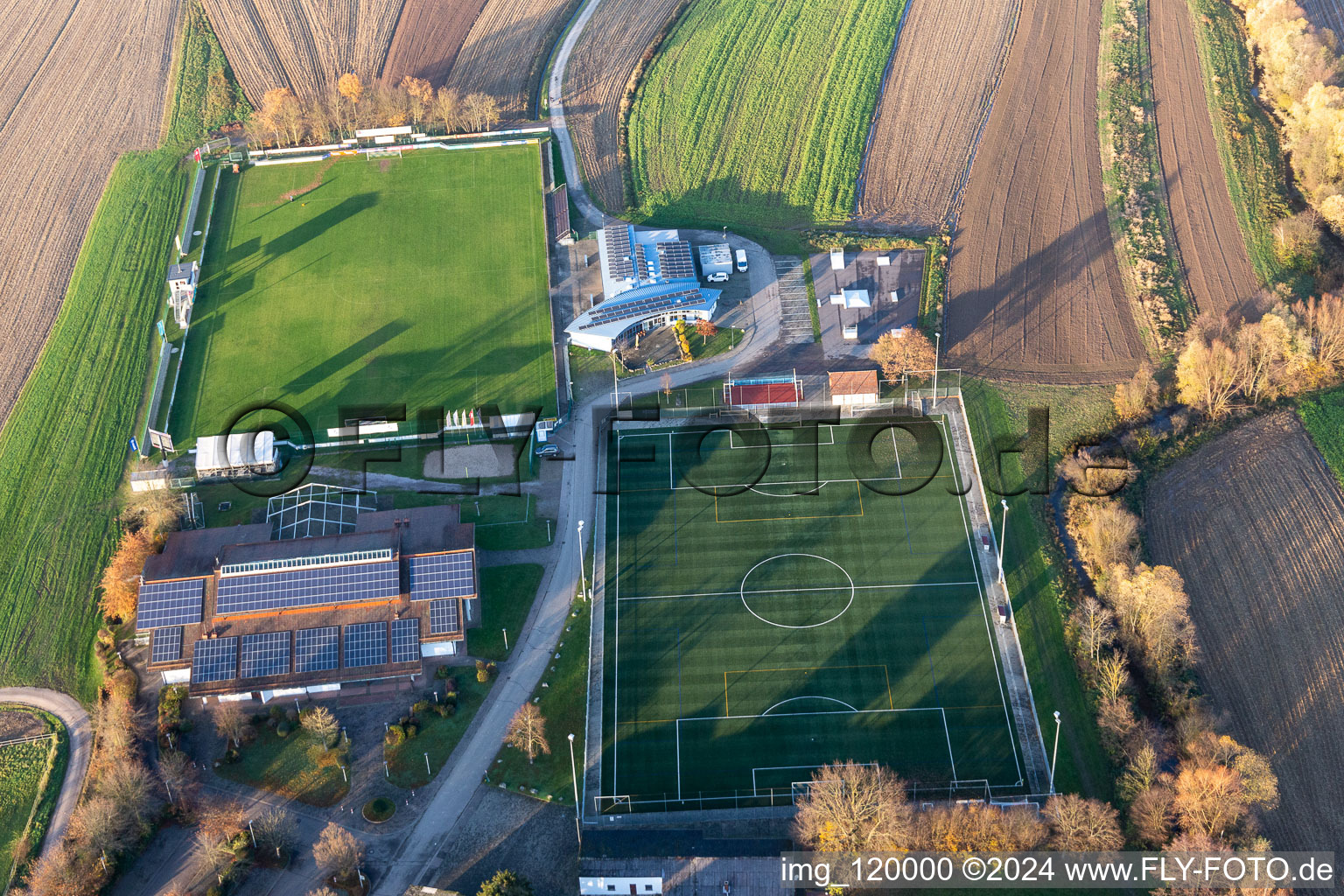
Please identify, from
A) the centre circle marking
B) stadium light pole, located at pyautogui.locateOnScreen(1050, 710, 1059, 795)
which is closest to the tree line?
the centre circle marking

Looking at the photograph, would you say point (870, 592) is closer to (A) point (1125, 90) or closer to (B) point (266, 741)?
(B) point (266, 741)

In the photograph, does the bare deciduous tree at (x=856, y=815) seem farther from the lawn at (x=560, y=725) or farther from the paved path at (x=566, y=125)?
the paved path at (x=566, y=125)

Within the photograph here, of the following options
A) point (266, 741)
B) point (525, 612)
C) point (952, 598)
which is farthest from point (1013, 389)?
point (266, 741)

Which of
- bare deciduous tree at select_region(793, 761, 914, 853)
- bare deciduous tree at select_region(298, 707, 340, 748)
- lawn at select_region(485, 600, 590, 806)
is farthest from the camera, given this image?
bare deciduous tree at select_region(298, 707, 340, 748)

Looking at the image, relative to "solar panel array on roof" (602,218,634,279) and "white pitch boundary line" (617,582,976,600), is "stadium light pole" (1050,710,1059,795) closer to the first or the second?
"white pitch boundary line" (617,582,976,600)

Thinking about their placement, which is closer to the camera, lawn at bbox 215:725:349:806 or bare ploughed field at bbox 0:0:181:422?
lawn at bbox 215:725:349:806

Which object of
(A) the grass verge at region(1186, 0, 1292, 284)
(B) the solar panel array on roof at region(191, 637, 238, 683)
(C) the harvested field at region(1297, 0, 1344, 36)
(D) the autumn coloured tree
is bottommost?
(B) the solar panel array on roof at region(191, 637, 238, 683)

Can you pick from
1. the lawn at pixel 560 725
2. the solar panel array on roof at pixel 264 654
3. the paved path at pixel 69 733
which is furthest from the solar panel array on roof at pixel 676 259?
the paved path at pixel 69 733
